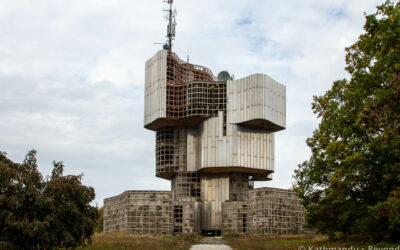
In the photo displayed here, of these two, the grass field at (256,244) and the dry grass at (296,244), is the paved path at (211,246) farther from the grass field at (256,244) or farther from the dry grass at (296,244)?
the dry grass at (296,244)

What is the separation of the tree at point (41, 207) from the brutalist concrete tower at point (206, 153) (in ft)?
129

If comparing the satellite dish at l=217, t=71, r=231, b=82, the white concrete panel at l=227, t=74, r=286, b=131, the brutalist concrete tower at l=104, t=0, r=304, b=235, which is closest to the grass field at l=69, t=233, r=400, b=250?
the brutalist concrete tower at l=104, t=0, r=304, b=235

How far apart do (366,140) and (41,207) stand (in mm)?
18140

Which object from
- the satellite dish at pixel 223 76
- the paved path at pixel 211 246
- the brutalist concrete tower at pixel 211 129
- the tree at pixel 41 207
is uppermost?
the satellite dish at pixel 223 76

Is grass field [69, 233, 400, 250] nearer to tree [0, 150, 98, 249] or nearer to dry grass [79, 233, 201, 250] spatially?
dry grass [79, 233, 201, 250]

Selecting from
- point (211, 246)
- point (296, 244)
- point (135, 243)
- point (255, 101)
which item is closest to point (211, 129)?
point (255, 101)

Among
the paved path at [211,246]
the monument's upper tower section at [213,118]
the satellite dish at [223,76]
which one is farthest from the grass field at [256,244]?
the satellite dish at [223,76]

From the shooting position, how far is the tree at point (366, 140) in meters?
24.4

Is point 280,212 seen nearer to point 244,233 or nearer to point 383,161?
point 244,233

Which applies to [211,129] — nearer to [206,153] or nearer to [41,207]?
[206,153]

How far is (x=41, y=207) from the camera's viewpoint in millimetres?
25312

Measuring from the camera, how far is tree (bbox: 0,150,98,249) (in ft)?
80.2

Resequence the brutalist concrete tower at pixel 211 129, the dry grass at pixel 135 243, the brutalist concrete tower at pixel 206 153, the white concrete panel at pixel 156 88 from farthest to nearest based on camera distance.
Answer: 1. the white concrete panel at pixel 156 88
2. the brutalist concrete tower at pixel 211 129
3. the brutalist concrete tower at pixel 206 153
4. the dry grass at pixel 135 243

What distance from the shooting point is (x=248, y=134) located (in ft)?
231
